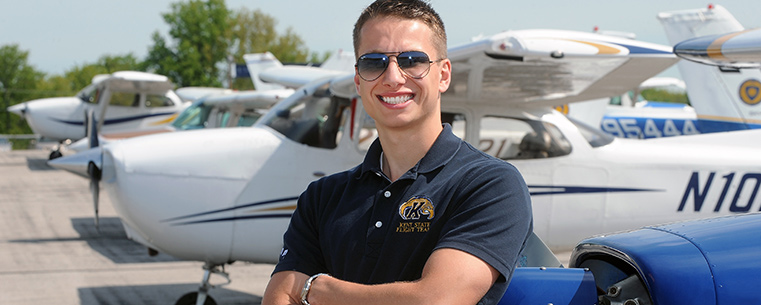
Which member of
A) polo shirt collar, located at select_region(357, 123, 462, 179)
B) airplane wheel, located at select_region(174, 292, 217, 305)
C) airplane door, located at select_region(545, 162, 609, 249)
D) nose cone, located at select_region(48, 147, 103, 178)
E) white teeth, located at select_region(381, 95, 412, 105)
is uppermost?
white teeth, located at select_region(381, 95, 412, 105)

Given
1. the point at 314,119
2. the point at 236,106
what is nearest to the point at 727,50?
the point at 314,119

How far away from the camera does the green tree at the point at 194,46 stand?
68500 millimetres

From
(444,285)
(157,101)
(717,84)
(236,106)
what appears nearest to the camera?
(444,285)

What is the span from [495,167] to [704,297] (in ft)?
1.86

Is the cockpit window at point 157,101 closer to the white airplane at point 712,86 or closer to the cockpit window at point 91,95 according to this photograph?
the cockpit window at point 91,95

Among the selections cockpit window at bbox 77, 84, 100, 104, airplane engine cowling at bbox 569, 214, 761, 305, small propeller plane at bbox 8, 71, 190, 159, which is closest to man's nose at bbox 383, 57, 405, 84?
airplane engine cowling at bbox 569, 214, 761, 305

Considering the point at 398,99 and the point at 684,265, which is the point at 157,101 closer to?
the point at 398,99

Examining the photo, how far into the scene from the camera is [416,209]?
1677 mm

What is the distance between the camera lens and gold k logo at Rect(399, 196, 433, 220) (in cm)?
167

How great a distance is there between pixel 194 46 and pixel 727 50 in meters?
69.0

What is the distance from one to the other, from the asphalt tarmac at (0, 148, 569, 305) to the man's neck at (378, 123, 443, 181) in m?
4.82

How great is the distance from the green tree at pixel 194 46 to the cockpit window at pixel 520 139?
64.2 metres

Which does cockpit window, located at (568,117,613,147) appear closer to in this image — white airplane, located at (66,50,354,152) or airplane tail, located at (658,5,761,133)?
airplane tail, located at (658,5,761,133)

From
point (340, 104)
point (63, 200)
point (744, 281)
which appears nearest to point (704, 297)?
point (744, 281)
